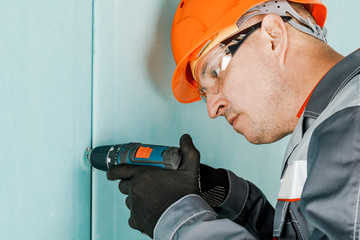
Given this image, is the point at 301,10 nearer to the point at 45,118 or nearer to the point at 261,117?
the point at 261,117

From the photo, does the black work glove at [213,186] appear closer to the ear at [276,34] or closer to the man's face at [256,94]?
the man's face at [256,94]

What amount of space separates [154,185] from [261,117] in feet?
1.41

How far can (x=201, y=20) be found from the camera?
127cm

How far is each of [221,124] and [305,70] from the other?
579 mm

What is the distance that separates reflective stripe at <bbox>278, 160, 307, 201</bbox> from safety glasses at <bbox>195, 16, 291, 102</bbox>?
1.48ft

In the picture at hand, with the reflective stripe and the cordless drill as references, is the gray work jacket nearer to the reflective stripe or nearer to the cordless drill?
the reflective stripe

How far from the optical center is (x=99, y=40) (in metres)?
1.30

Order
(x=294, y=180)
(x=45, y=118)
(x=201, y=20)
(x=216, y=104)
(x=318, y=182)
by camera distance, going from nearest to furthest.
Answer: (x=318, y=182) → (x=294, y=180) → (x=45, y=118) → (x=201, y=20) → (x=216, y=104)

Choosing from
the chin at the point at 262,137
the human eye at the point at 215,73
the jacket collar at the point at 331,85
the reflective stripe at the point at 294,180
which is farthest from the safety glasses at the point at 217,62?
the reflective stripe at the point at 294,180

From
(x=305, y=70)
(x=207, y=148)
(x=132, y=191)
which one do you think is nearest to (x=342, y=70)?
(x=305, y=70)

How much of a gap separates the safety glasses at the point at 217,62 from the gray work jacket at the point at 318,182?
0.33m

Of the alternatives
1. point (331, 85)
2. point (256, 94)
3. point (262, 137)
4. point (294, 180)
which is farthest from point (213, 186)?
point (331, 85)

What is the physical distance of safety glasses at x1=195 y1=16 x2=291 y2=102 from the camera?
1237 mm

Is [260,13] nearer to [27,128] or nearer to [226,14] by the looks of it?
[226,14]
